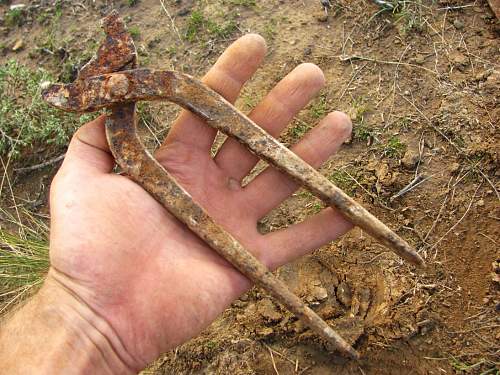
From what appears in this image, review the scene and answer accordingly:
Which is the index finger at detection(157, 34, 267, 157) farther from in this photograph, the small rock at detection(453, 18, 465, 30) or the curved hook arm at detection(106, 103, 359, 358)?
the small rock at detection(453, 18, 465, 30)

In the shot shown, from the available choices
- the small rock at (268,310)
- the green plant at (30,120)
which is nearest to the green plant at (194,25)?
the green plant at (30,120)

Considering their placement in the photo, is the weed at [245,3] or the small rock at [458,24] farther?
the weed at [245,3]

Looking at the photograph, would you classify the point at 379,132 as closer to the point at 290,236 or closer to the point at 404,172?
the point at 404,172

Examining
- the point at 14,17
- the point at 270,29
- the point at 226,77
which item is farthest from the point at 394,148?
the point at 14,17

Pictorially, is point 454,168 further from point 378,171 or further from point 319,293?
point 319,293

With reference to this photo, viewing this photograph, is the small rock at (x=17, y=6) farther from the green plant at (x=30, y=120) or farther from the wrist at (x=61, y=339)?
the wrist at (x=61, y=339)

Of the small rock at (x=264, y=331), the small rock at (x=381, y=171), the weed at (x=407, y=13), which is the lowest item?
the small rock at (x=264, y=331)
